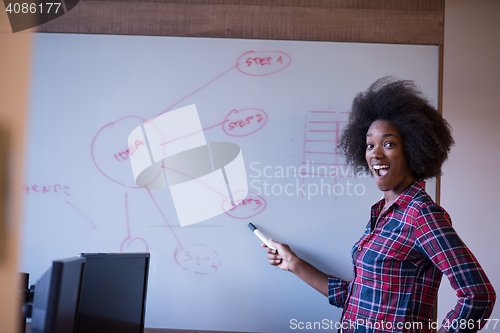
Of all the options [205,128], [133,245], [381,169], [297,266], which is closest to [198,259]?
[133,245]

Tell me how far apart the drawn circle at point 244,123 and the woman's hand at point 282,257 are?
0.51 m

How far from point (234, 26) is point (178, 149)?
635mm

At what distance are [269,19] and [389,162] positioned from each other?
3.10 ft

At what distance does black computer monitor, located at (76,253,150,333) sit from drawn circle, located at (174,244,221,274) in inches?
15.6

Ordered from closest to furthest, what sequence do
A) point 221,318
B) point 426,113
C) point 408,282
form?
1. point 408,282
2. point 426,113
3. point 221,318

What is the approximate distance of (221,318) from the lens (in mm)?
1668

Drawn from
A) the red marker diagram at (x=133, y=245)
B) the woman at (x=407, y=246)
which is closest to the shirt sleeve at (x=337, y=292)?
the woman at (x=407, y=246)

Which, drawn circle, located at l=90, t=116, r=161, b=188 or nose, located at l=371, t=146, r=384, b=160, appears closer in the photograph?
nose, located at l=371, t=146, r=384, b=160

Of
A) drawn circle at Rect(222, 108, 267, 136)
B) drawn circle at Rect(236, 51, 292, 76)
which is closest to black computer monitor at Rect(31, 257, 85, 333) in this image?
drawn circle at Rect(222, 108, 267, 136)

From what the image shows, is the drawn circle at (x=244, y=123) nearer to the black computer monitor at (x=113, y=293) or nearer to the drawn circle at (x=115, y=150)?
the drawn circle at (x=115, y=150)

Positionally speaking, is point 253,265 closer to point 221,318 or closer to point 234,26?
point 221,318

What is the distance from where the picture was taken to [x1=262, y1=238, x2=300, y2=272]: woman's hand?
1569 mm

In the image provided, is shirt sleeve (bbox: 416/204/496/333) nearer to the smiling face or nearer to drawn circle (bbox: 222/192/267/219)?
the smiling face

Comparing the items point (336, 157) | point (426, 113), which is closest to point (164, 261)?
point (336, 157)
